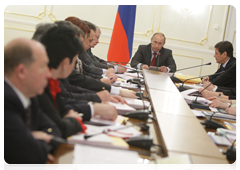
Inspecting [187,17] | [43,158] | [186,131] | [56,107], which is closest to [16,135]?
[43,158]

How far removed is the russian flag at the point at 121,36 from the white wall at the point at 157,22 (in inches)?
58.9

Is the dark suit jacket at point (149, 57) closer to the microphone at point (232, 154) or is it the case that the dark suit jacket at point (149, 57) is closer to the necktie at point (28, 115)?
the microphone at point (232, 154)

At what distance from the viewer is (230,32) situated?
266 inches

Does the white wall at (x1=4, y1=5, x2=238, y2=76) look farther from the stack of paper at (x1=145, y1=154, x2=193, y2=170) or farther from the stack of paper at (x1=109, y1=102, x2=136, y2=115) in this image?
the stack of paper at (x1=145, y1=154, x2=193, y2=170)

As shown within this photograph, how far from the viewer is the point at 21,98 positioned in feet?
2.96

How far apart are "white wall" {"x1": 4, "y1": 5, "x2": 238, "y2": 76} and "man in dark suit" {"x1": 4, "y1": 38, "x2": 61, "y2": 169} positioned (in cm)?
574

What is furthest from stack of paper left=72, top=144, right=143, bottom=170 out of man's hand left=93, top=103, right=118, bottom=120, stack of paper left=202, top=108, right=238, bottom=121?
stack of paper left=202, top=108, right=238, bottom=121

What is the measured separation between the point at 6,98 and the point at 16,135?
0.41ft

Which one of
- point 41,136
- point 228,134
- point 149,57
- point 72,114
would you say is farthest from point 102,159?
point 149,57

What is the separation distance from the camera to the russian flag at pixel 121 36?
4.98 meters

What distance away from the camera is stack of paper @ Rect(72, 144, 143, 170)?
2.96 feet

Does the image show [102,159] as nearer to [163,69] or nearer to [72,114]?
[72,114]

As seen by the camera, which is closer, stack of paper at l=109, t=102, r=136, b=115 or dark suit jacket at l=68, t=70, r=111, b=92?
stack of paper at l=109, t=102, r=136, b=115

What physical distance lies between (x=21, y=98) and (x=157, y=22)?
238 inches
